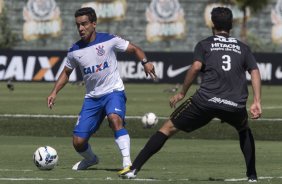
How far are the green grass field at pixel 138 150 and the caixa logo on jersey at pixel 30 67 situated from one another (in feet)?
43.3

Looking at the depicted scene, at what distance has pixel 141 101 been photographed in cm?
3969

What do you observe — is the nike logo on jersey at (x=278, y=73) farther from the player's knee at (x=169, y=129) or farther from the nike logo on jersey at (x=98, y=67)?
the player's knee at (x=169, y=129)

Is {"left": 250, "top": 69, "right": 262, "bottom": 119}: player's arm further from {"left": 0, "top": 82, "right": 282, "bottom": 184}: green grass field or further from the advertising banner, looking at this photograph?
the advertising banner

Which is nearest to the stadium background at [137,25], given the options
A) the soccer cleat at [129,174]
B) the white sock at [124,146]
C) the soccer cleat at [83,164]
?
the soccer cleat at [83,164]

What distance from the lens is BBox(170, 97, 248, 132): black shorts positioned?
13672 mm

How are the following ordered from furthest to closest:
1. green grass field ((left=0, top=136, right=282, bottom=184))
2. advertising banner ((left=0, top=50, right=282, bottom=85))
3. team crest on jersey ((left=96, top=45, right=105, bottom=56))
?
advertising banner ((left=0, top=50, right=282, bottom=85))
team crest on jersey ((left=96, top=45, right=105, bottom=56))
green grass field ((left=0, top=136, right=282, bottom=184))

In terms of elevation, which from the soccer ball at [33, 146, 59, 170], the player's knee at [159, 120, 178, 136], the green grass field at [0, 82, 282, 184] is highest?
the player's knee at [159, 120, 178, 136]

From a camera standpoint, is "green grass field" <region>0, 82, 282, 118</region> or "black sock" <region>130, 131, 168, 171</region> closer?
"black sock" <region>130, 131, 168, 171</region>

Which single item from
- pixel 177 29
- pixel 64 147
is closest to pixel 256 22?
pixel 177 29

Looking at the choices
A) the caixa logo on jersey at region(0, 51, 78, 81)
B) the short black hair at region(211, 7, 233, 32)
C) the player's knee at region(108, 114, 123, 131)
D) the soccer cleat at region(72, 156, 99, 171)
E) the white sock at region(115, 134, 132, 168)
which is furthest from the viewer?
the caixa logo on jersey at region(0, 51, 78, 81)

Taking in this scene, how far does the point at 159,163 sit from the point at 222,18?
167 inches

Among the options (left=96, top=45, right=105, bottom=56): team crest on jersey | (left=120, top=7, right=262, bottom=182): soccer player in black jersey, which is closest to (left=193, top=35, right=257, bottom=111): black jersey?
(left=120, top=7, right=262, bottom=182): soccer player in black jersey

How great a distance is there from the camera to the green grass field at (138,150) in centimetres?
1462

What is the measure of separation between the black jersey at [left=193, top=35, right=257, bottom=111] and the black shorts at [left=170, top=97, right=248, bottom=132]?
72 millimetres
